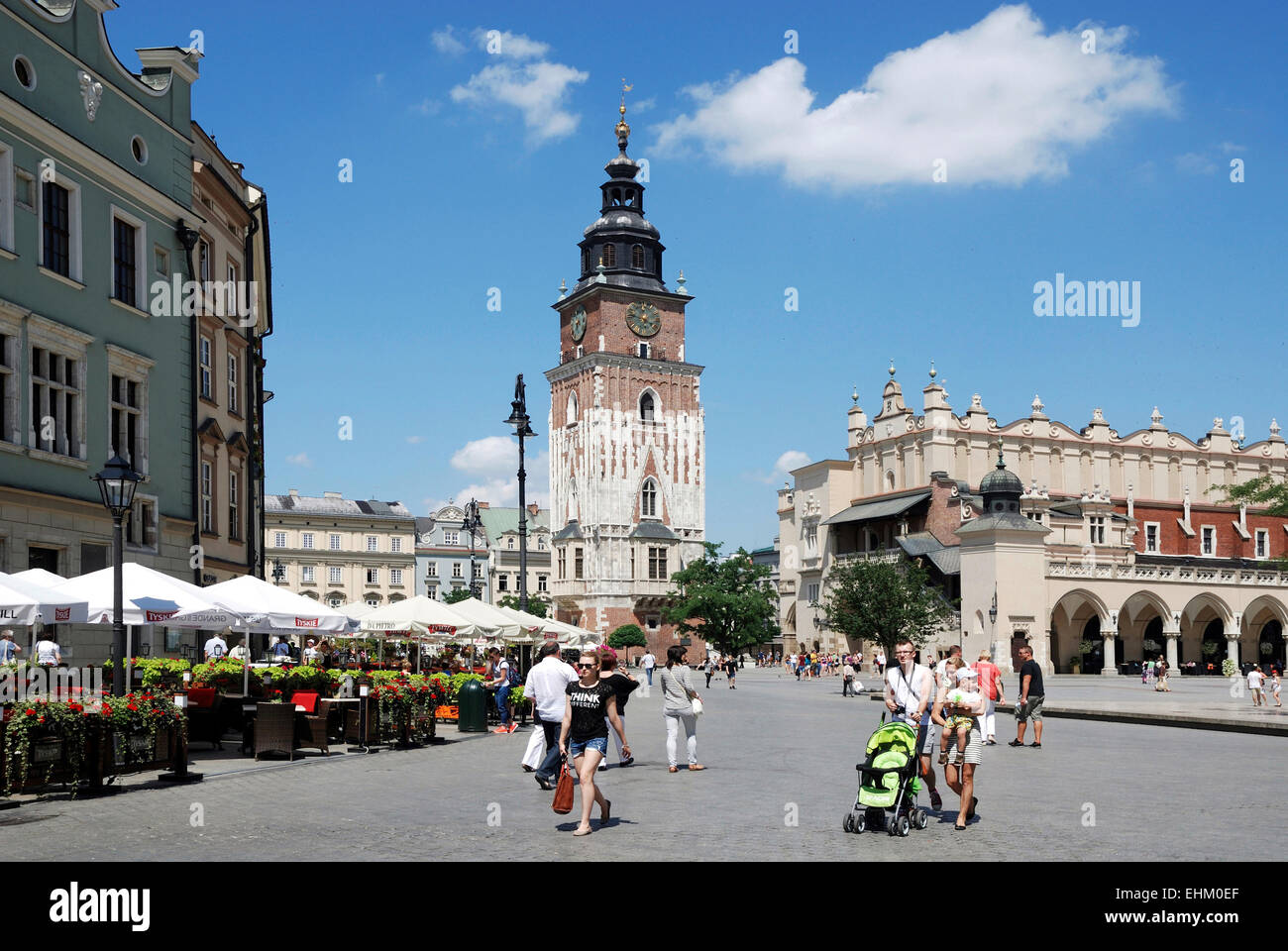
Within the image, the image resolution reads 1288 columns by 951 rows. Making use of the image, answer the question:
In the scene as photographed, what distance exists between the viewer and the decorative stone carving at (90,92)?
25.3 m

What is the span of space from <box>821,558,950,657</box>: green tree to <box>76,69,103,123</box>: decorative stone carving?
33.7 m

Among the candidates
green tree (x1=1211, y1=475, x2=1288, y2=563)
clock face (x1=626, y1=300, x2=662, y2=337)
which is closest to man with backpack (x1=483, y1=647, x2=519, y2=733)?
green tree (x1=1211, y1=475, x2=1288, y2=563)

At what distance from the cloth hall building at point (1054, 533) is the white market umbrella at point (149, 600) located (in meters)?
39.8

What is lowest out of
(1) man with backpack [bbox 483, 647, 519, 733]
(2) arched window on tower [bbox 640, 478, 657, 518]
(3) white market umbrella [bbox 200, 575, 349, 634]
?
(1) man with backpack [bbox 483, 647, 519, 733]

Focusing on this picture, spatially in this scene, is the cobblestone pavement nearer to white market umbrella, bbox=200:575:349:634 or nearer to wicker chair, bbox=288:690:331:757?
wicker chair, bbox=288:690:331:757

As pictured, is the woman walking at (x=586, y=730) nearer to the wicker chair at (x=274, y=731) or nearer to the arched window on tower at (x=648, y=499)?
the wicker chair at (x=274, y=731)

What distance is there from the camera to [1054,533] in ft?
227

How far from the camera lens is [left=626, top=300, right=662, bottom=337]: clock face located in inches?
3957

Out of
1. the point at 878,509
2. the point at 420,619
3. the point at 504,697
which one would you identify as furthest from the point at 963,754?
the point at 878,509

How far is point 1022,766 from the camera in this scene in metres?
18.1

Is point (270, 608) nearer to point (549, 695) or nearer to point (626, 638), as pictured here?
point (549, 695)

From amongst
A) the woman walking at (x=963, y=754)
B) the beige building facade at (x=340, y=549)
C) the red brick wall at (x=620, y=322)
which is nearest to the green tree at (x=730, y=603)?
the red brick wall at (x=620, y=322)

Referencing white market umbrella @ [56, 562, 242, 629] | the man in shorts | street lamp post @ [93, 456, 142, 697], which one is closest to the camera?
the man in shorts
